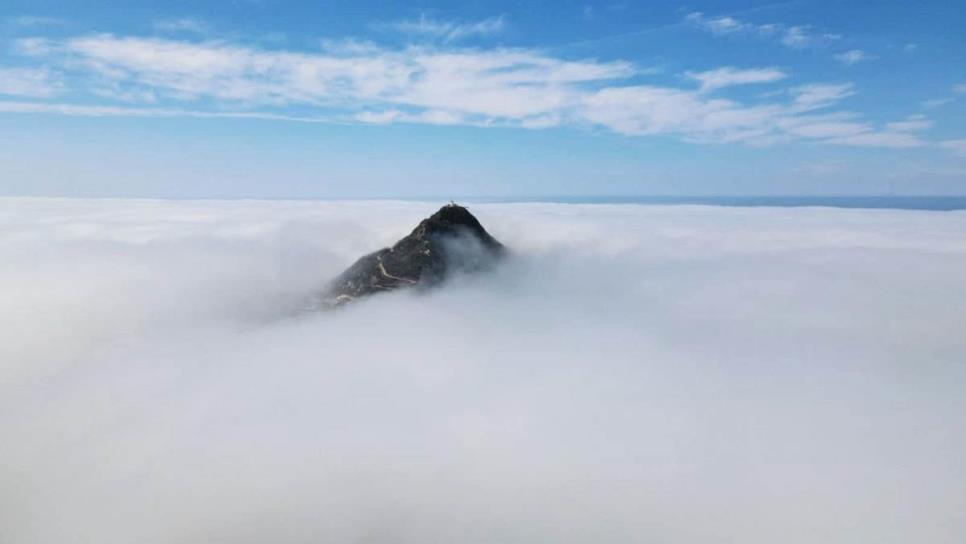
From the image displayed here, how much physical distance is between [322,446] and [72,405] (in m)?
45.5

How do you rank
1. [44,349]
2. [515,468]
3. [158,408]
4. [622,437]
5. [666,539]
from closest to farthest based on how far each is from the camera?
[666,539], [515,468], [622,437], [158,408], [44,349]

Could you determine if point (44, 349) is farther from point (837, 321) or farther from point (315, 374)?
point (837, 321)

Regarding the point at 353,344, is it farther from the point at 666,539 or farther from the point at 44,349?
the point at 44,349

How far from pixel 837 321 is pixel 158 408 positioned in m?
129

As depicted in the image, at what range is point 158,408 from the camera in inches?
3051

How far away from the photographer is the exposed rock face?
80.7 meters

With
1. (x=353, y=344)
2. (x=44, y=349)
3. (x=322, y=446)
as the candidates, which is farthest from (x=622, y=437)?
(x=44, y=349)

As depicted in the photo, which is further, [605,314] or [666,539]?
[605,314]

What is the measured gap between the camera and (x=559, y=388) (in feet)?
269

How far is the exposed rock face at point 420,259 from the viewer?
265 ft

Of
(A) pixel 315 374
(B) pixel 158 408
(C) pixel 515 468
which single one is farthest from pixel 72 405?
(C) pixel 515 468

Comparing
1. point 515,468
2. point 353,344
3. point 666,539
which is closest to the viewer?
point 666,539

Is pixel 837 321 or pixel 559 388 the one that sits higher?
pixel 837 321

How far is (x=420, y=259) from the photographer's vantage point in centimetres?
8088
